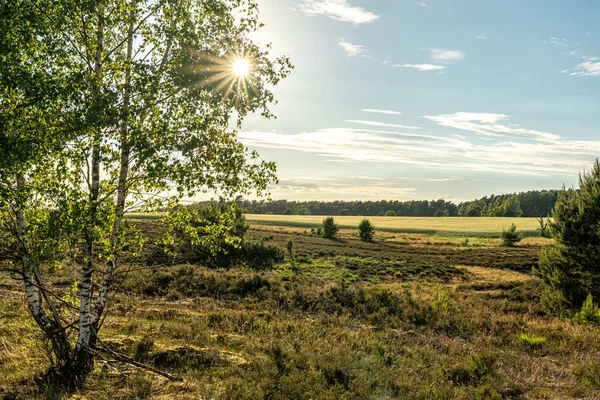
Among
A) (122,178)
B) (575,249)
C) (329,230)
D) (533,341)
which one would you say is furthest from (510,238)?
(122,178)

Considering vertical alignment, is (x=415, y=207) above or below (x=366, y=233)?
above

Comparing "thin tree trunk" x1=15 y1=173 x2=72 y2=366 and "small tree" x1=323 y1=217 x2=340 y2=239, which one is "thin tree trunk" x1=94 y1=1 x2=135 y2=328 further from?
"small tree" x1=323 y1=217 x2=340 y2=239

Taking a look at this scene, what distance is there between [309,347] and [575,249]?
17041 mm

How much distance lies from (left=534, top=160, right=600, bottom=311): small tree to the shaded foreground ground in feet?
5.81

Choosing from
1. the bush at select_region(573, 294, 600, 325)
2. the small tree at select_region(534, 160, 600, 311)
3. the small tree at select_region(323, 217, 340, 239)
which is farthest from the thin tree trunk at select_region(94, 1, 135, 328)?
the small tree at select_region(323, 217, 340, 239)

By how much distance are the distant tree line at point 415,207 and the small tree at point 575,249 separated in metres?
135

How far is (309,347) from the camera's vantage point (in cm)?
1113

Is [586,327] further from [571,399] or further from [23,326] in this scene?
[23,326]

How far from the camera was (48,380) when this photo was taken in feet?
25.1

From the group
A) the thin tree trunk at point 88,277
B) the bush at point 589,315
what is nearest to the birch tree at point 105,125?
the thin tree trunk at point 88,277

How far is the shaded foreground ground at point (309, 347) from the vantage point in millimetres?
8116

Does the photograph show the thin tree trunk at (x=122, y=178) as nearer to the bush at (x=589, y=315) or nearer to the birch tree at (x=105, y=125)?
the birch tree at (x=105, y=125)

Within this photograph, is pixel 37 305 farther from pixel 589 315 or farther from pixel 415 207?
pixel 415 207

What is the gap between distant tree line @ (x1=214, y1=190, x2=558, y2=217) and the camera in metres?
154
